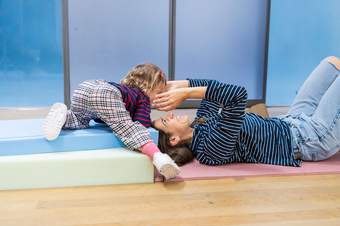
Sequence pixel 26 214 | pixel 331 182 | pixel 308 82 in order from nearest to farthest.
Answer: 1. pixel 26 214
2. pixel 331 182
3. pixel 308 82

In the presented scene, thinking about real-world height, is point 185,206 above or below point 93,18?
below

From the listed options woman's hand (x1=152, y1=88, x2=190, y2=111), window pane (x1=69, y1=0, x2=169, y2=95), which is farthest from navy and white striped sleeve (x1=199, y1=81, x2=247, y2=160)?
window pane (x1=69, y1=0, x2=169, y2=95)

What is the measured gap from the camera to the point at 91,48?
333 centimetres

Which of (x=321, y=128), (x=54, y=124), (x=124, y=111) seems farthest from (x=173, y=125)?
(x=321, y=128)

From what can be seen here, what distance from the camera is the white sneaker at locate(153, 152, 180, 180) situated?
1.57 meters

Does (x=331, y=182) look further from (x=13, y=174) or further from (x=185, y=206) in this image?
(x=13, y=174)

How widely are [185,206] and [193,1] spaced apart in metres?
2.29

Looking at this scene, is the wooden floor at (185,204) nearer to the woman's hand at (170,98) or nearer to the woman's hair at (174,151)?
the woman's hair at (174,151)

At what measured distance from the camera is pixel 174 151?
1896 millimetres

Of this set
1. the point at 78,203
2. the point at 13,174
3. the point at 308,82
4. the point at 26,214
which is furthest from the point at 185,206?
the point at 308,82

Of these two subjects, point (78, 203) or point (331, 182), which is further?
point (331, 182)

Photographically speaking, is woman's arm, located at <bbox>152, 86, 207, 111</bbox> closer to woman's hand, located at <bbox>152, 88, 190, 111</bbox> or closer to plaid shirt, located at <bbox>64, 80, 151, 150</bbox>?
woman's hand, located at <bbox>152, 88, 190, 111</bbox>

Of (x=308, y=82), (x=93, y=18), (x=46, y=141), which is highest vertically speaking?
(x=93, y=18)

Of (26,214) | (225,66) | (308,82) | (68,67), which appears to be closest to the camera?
(26,214)
